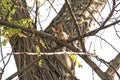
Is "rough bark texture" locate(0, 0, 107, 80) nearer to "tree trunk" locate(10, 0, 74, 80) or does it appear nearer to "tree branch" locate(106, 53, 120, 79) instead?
"tree trunk" locate(10, 0, 74, 80)

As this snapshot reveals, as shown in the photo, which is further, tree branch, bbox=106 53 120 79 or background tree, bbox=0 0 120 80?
background tree, bbox=0 0 120 80

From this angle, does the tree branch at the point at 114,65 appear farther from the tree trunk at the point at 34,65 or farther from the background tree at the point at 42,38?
the tree trunk at the point at 34,65

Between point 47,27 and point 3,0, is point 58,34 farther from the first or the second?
point 47,27

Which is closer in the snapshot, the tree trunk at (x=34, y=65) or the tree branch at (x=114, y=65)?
the tree branch at (x=114, y=65)

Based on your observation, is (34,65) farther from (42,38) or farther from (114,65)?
(114,65)


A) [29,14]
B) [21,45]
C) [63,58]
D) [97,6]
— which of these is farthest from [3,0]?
[97,6]

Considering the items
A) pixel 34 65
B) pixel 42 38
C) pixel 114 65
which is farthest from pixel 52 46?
pixel 114 65

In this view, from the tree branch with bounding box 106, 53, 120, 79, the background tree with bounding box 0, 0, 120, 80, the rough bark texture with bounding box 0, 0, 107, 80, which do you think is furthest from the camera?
the rough bark texture with bounding box 0, 0, 107, 80

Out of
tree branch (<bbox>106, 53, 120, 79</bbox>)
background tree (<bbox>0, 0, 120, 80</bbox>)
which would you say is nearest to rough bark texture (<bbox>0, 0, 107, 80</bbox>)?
background tree (<bbox>0, 0, 120, 80</bbox>)

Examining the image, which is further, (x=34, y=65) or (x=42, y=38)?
(x=34, y=65)

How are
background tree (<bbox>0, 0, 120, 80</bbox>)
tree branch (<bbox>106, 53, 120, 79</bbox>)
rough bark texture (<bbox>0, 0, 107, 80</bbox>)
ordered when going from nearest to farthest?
tree branch (<bbox>106, 53, 120, 79</bbox>) < background tree (<bbox>0, 0, 120, 80</bbox>) < rough bark texture (<bbox>0, 0, 107, 80</bbox>)

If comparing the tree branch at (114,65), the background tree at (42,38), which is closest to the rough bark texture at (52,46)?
the background tree at (42,38)

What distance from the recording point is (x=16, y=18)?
3318 mm

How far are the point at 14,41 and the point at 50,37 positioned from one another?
1059 mm
